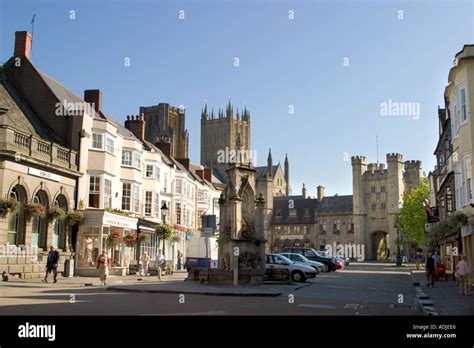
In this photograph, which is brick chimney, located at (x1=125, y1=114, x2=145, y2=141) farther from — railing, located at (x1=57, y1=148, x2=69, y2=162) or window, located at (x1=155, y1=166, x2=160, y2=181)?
railing, located at (x1=57, y1=148, x2=69, y2=162)

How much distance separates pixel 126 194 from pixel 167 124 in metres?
74.3

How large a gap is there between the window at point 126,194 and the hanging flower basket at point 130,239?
2598mm

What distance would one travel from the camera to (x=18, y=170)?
2564 centimetres

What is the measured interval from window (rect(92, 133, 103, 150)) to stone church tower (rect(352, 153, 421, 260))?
71.0 meters

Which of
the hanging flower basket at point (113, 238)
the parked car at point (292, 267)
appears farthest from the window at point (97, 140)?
the parked car at point (292, 267)

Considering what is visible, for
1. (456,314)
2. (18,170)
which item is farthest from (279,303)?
(18,170)

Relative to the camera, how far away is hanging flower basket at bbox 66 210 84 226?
101 ft

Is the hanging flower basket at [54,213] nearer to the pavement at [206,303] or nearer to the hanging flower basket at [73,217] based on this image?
the hanging flower basket at [73,217]

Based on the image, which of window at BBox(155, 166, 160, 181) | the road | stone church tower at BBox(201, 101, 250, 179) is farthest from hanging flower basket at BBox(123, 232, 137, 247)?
stone church tower at BBox(201, 101, 250, 179)

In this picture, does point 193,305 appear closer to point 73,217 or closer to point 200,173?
point 73,217

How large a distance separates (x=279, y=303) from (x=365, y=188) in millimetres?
86143

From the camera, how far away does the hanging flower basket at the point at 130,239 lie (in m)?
35.2

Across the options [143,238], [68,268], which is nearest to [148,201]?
[143,238]
